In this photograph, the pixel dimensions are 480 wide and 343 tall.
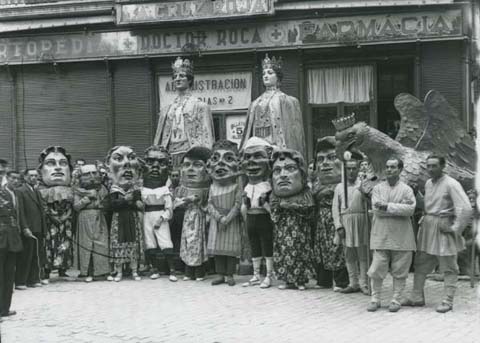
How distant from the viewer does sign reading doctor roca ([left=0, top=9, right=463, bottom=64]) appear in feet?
47.7

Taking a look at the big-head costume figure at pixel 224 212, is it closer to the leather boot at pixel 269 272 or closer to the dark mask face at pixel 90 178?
the leather boot at pixel 269 272

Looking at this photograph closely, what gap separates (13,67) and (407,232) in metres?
11.6

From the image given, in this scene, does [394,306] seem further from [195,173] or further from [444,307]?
[195,173]

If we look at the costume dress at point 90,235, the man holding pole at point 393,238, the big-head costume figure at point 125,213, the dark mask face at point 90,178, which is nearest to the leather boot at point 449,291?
the man holding pole at point 393,238

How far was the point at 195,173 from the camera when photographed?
10.5 meters

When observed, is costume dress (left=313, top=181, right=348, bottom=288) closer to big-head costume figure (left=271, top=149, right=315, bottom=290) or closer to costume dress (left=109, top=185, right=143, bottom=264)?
big-head costume figure (left=271, top=149, right=315, bottom=290)

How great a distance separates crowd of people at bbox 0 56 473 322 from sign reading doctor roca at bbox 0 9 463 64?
3818 millimetres

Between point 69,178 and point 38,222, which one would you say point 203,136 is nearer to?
point 69,178

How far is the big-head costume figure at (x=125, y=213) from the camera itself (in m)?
10.5

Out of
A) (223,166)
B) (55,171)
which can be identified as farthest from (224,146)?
(55,171)

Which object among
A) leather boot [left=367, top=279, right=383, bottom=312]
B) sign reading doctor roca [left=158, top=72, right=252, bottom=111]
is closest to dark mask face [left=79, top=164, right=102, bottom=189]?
leather boot [left=367, top=279, right=383, bottom=312]

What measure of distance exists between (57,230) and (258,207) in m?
3.01

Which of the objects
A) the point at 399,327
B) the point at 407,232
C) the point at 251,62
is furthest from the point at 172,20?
the point at 399,327

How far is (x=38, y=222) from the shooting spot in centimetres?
991
